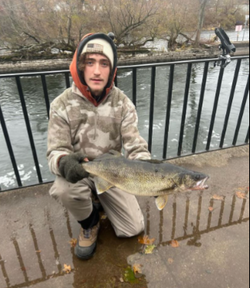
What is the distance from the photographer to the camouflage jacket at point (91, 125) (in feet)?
6.88

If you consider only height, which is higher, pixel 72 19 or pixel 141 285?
pixel 72 19

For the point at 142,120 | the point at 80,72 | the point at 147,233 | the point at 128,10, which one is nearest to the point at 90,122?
the point at 80,72

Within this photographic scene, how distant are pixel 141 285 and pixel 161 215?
85 cm

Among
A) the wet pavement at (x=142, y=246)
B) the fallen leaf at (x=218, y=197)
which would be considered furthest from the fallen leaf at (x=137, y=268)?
the fallen leaf at (x=218, y=197)

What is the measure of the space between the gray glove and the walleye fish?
0.07 meters

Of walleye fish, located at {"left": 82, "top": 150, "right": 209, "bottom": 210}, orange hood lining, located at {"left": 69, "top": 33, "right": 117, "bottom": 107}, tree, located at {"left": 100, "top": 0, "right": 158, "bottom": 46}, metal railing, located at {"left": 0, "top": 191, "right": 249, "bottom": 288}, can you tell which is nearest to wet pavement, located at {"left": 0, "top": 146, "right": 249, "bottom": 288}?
metal railing, located at {"left": 0, "top": 191, "right": 249, "bottom": 288}

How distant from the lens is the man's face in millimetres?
1988

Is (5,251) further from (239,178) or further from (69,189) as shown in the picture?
(239,178)

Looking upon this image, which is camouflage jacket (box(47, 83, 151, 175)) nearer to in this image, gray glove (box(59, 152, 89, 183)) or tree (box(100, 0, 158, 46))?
gray glove (box(59, 152, 89, 183))

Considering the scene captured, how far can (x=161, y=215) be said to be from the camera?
262 centimetres

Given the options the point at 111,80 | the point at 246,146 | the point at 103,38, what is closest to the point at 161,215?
the point at 111,80

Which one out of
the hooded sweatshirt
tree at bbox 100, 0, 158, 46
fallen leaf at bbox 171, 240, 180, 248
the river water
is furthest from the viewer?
the river water

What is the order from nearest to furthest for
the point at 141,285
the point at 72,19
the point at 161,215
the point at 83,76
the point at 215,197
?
the point at 141,285
the point at 83,76
the point at 161,215
the point at 215,197
the point at 72,19

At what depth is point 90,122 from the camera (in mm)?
2172
